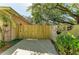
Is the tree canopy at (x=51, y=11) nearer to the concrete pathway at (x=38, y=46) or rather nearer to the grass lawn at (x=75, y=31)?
the grass lawn at (x=75, y=31)

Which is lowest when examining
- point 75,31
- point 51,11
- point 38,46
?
point 38,46

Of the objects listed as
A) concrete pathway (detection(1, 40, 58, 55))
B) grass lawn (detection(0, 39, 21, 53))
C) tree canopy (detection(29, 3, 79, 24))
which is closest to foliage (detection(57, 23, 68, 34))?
tree canopy (detection(29, 3, 79, 24))

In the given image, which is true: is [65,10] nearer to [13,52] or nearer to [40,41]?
[40,41]

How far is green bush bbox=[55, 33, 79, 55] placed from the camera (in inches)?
81.4

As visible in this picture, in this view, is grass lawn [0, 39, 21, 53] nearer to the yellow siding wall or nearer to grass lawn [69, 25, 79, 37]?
the yellow siding wall

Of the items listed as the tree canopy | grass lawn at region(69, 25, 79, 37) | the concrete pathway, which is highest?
the tree canopy

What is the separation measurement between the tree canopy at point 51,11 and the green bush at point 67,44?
0.49 feet

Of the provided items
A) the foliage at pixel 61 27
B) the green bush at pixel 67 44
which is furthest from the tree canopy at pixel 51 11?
the green bush at pixel 67 44

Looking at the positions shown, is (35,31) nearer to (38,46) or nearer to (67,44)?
(38,46)

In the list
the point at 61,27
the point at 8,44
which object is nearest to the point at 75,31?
the point at 61,27

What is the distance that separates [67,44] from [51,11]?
338mm

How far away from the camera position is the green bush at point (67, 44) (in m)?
2.07

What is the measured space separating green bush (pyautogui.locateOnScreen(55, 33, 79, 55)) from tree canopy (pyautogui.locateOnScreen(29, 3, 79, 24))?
15 cm

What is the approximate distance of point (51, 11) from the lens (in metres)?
2.07
